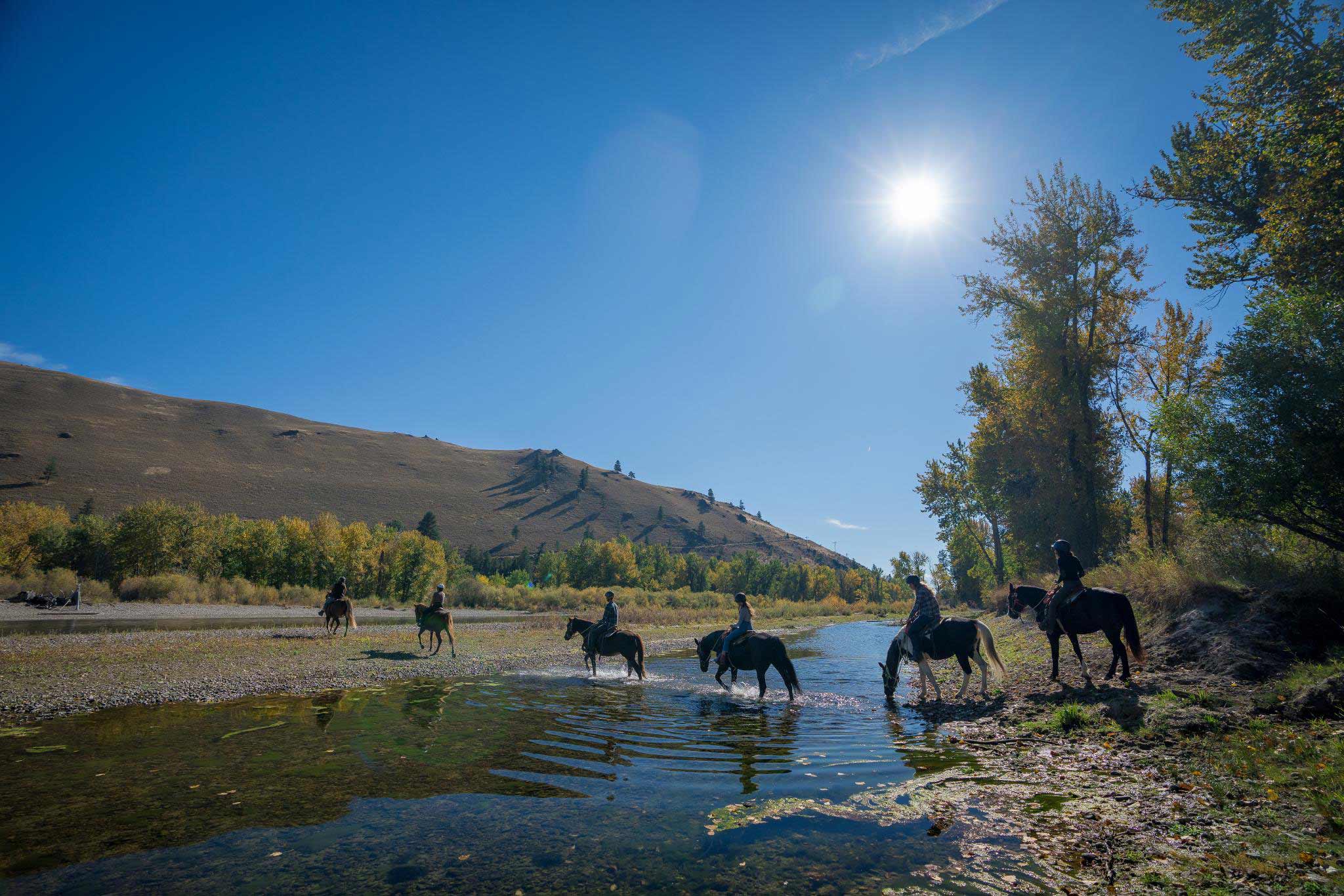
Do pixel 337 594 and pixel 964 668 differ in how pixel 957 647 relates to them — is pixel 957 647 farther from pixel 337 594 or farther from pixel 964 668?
pixel 337 594

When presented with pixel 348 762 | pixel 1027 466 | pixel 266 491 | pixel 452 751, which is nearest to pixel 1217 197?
pixel 1027 466

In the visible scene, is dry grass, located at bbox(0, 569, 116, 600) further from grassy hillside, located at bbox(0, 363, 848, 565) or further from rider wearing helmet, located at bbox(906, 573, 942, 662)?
grassy hillside, located at bbox(0, 363, 848, 565)

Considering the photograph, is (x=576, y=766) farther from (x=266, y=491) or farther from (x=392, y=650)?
(x=266, y=491)

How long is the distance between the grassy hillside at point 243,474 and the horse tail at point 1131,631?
145522mm

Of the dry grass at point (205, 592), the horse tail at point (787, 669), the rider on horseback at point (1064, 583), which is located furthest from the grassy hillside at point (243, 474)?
the rider on horseback at point (1064, 583)

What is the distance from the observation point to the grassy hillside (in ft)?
405

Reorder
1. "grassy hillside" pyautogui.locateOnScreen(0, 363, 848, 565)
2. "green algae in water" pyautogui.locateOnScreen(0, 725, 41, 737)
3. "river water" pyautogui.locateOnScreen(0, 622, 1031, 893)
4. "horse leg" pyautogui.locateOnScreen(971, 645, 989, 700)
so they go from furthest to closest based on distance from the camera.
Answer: "grassy hillside" pyautogui.locateOnScreen(0, 363, 848, 565), "horse leg" pyautogui.locateOnScreen(971, 645, 989, 700), "green algae in water" pyautogui.locateOnScreen(0, 725, 41, 737), "river water" pyautogui.locateOnScreen(0, 622, 1031, 893)

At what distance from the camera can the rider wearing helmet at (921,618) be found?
1290 centimetres

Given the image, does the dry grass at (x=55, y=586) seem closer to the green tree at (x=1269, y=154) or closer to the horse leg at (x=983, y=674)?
the horse leg at (x=983, y=674)

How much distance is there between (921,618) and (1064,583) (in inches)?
125

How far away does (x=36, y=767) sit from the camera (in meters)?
7.05

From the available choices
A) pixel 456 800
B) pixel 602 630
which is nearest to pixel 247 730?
pixel 456 800

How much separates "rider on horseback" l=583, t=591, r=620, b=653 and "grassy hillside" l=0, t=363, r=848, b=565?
13342cm

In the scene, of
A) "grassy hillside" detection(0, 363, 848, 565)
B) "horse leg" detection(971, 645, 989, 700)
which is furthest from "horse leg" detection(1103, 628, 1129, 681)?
"grassy hillside" detection(0, 363, 848, 565)
